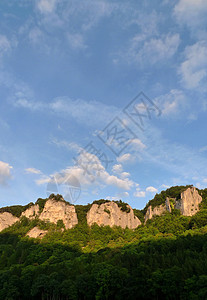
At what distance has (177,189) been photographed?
109 meters

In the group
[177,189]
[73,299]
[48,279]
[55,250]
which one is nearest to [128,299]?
[73,299]

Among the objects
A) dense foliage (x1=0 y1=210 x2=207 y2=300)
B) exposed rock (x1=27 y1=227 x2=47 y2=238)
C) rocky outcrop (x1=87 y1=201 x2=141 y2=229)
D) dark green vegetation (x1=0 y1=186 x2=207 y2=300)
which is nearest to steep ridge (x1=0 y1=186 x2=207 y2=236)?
rocky outcrop (x1=87 y1=201 x2=141 y2=229)

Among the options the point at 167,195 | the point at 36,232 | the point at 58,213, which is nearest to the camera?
the point at 36,232

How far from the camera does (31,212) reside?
326 feet

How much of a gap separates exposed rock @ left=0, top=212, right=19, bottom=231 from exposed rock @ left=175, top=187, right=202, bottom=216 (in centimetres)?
7468

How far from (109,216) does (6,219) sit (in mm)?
46809

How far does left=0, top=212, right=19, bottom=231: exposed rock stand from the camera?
96.1 m

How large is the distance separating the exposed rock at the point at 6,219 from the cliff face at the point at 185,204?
6472cm

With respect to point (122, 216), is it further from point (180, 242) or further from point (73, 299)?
Answer: point (73, 299)

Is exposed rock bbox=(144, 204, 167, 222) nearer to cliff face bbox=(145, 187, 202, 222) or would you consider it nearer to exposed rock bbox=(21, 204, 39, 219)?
cliff face bbox=(145, 187, 202, 222)

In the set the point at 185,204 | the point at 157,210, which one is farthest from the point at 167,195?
the point at 185,204

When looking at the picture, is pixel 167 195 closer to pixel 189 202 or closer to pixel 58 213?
pixel 189 202

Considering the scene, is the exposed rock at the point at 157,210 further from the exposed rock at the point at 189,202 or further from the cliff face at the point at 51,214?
the cliff face at the point at 51,214

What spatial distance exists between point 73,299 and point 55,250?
90.5ft
